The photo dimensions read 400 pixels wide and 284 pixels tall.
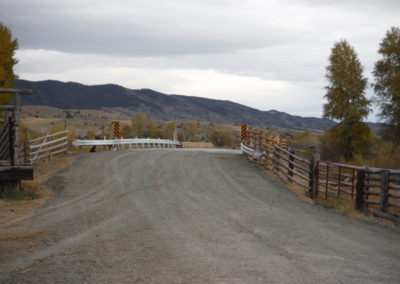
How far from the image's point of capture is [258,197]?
15.3 metres

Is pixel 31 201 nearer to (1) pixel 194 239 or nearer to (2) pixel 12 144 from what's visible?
(2) pixel 12 144

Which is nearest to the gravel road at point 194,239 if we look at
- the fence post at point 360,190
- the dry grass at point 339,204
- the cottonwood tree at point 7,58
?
the dry grass at point 339,204

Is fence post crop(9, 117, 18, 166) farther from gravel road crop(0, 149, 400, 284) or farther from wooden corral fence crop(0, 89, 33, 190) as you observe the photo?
gravel road crop(0, 149, 400, 284)

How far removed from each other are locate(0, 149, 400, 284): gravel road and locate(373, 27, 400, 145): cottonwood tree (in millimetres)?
27152

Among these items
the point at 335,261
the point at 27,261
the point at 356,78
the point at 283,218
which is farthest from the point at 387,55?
the point at 27,261

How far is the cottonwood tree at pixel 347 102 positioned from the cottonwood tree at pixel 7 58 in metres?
30.3

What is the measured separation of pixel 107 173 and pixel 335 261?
12.8 metres

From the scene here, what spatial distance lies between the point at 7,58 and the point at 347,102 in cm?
3236

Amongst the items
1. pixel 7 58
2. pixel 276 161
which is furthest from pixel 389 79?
pixel 7 58

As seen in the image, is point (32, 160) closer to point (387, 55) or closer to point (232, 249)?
point (232, 249)

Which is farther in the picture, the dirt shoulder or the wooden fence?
the wooden fence

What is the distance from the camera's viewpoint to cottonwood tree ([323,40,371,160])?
4625cm

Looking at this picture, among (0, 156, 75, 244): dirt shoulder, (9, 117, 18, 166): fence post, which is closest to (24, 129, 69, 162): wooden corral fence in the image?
(0, 156, 75, 244): dirt shoulder

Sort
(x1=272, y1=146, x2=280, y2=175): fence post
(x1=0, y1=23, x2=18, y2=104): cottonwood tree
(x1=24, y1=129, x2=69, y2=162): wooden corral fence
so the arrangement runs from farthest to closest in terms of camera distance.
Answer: (x1=0, y1=23, x2=18, y2=104): cottonwood tree < (x1=24, y1=129, x2=69, y2=162): wooden corral fence < (x1=272, y1=146, x2=280, y2=175): fence post
